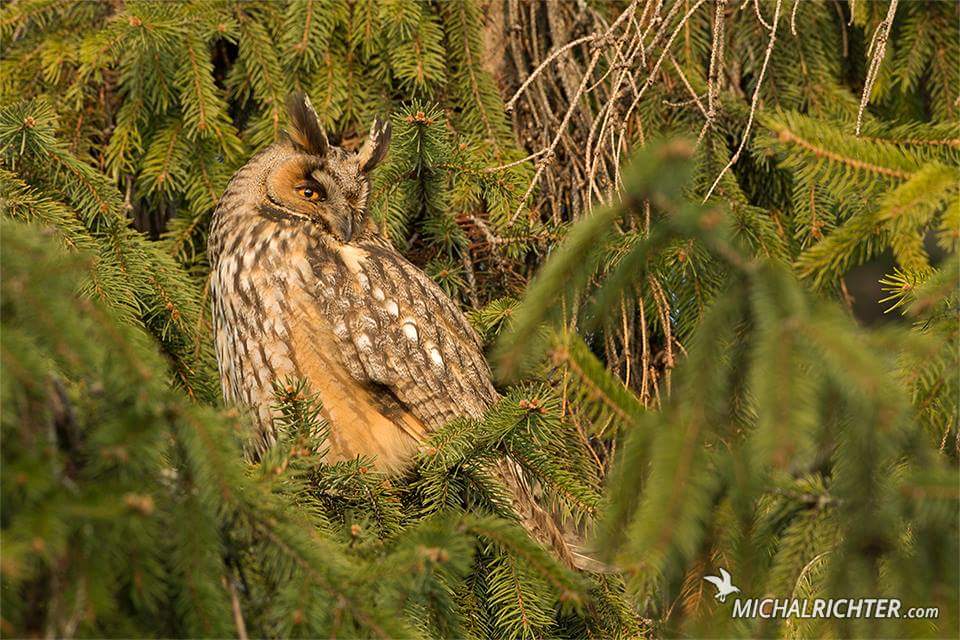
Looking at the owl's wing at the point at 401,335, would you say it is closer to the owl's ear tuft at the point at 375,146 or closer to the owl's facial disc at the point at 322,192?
the owl's facial disc at the point at 322,192

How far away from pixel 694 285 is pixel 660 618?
2.17ft

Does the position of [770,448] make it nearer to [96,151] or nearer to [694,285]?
[694,285]

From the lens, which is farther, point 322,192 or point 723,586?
point 322,192

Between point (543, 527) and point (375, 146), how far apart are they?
1.11m

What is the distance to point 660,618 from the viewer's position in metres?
1.58

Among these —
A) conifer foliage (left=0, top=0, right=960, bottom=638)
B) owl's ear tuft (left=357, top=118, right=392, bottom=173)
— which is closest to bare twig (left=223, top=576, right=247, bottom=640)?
conifer foliage (left=0, top=0, right=960, bottom=638)

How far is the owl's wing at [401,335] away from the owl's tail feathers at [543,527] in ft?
0.82

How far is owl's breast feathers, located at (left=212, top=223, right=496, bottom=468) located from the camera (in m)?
2.61

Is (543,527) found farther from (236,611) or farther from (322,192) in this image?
(236,611)

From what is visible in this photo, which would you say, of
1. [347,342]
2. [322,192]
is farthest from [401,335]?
[322,192]

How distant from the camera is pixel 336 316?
2.65m

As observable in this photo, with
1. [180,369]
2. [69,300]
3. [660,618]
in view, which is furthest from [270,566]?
[180,369]

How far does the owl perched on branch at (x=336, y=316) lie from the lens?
261cm

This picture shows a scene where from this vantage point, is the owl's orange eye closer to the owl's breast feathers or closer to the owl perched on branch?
the owl perched on branch
